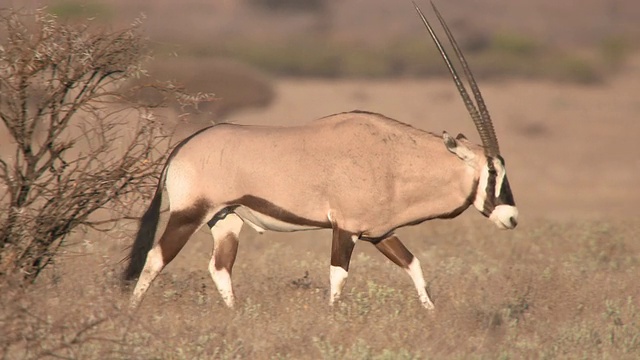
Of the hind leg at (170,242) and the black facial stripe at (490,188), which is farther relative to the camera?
the black facial stripe at (490,188)

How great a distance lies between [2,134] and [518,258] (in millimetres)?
10854

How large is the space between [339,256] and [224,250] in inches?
37.1

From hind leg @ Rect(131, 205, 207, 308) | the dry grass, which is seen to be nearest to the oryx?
hind leg @ Rect(131, 205, 207, 308)

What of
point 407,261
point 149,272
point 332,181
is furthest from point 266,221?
point 407,261

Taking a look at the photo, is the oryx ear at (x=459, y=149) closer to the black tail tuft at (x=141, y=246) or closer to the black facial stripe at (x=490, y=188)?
the black facial stripe at (x=490, y=188)

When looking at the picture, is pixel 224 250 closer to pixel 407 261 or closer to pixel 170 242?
pixel 170 242

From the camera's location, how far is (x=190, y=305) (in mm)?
7570

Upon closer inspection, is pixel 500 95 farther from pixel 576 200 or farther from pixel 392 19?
pixel 392 19

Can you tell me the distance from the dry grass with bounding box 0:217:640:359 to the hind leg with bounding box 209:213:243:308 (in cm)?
14

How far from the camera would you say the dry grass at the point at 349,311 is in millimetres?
5789

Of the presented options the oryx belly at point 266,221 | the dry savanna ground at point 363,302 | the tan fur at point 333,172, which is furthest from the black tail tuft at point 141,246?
the oryx belly at point 266,221

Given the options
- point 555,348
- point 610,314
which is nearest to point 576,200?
point 610,314

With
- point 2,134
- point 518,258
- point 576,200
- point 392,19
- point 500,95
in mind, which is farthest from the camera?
point 392,19

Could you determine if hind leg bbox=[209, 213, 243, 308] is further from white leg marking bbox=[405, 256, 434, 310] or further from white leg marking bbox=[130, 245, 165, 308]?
white leg marking bbox=[405, 256, 434, 310]
